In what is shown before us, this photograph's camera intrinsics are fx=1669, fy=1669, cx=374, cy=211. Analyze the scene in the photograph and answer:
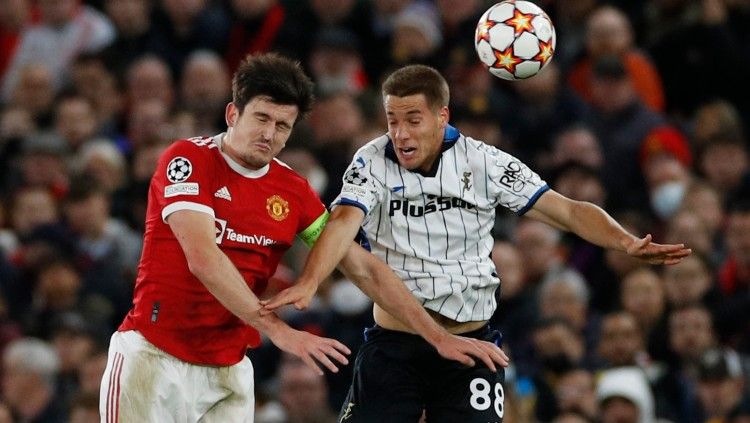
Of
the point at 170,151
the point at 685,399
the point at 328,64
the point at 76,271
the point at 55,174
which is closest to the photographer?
the point at 170,151

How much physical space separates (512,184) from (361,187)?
33.8 inches

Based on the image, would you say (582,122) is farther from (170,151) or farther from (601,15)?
(170,151)

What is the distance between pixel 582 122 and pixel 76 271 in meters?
4.77

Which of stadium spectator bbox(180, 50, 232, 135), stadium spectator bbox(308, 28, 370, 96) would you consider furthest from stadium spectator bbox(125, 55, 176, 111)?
stadium spectator bbox(308, 28, 370, 96)

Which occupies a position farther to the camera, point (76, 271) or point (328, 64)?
point (328, 64)

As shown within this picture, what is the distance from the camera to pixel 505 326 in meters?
13.1

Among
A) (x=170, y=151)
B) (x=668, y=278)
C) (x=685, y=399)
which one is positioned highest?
(x=170, y=151)

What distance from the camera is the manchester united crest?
28.0 ft

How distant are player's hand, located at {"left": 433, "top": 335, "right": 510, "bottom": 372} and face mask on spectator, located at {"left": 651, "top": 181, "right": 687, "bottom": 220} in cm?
591

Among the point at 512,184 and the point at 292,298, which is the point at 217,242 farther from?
the point at 512,184

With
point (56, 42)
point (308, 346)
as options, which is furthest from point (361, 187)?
point (56, 42)

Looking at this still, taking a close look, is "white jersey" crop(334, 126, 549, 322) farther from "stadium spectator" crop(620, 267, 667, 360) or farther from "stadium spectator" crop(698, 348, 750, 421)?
"stadium spectator" crop(620, 267, 667, 360)

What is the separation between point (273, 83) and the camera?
838 centimetres

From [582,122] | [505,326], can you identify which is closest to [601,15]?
[582,122]
